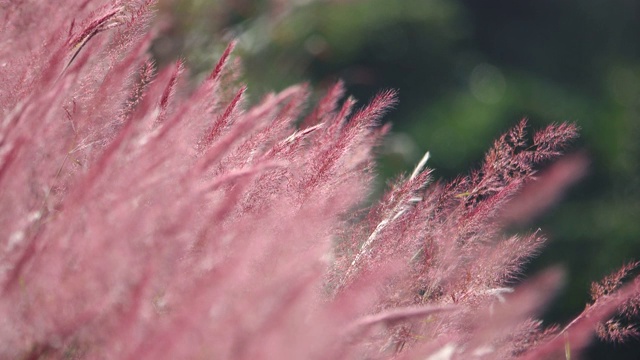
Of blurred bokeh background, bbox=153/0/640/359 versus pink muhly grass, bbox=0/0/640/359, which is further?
blurred bokeh background, bbox=153/0/640/359

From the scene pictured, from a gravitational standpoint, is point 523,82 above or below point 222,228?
below

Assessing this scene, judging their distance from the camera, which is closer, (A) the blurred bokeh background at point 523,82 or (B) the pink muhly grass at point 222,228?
(B) the pink muhly grass at point 222,228

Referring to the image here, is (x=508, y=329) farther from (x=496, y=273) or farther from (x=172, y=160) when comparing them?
(x=172, y=160)

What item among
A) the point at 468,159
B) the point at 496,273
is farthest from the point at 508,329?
the point at 468,159

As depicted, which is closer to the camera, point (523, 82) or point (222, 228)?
point (222, 228)

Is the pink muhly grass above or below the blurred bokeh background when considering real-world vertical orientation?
above

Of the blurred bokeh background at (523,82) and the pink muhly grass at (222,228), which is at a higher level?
the pink muhly grass at (222,228)
